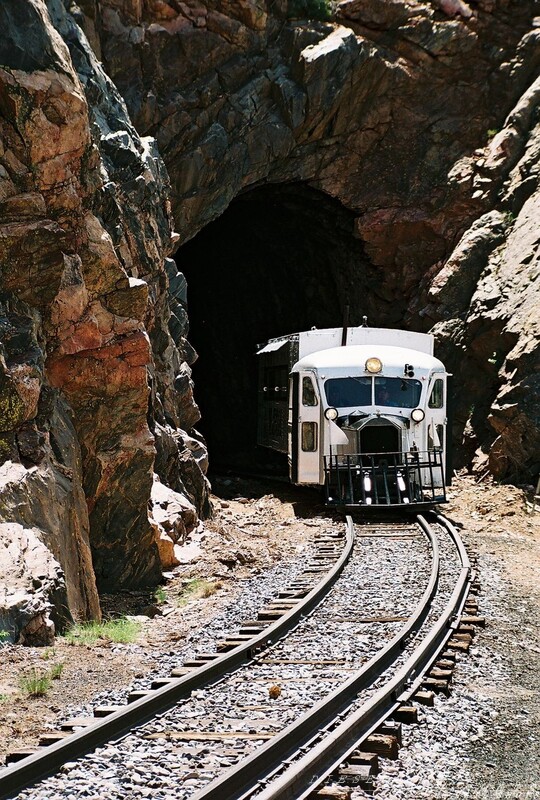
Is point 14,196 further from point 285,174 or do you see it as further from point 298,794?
point 285,174

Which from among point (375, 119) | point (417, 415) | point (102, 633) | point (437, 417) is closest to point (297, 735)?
point (102, 633)

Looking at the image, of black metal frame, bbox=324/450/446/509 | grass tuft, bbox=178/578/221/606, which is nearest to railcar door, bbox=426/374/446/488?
black metal frame, bbox=324/450/446/509

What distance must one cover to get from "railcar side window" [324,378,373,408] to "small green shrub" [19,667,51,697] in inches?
472

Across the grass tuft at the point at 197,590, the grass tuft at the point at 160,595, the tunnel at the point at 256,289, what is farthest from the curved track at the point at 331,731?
the tunnel at the point at 256,289

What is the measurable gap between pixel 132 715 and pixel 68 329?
24.0ft

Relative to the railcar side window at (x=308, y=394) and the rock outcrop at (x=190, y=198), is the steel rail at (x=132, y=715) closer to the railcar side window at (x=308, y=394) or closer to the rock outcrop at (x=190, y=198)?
the rock outcrop at (x=190, y=198)

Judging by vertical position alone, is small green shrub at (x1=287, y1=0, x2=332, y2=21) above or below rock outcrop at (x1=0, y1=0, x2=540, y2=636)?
above

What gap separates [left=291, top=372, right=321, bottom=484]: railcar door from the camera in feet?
62.5

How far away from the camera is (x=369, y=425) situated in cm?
1855

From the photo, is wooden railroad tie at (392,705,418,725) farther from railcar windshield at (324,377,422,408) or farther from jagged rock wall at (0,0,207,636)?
railcar windshield at (324,377,422,408)

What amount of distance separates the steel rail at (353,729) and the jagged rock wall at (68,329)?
3.96 meters

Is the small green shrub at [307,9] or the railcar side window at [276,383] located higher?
the small green shrub at [307,9]

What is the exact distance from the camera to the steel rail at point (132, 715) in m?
5.04

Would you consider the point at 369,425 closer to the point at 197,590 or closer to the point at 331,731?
the point at 197,590
